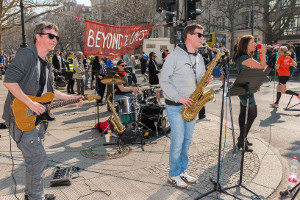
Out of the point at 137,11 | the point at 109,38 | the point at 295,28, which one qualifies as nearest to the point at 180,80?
the point at 109,38

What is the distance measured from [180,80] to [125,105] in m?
2.58

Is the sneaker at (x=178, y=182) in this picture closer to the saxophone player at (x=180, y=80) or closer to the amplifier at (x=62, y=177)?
the saxophone player at (x=180, y=80)

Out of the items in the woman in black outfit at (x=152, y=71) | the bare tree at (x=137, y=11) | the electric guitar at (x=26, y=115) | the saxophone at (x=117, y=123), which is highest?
the bare tree at (x=137, y=11)

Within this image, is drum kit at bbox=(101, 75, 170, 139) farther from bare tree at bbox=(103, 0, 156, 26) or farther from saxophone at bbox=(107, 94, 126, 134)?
bare tree at bbox=(103, 0, 156, 26)

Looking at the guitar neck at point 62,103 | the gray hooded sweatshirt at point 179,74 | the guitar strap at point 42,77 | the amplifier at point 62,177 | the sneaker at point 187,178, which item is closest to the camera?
the guitar strap at point 42,77

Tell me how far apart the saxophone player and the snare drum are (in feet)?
7.83

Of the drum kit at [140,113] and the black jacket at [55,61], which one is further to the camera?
the black jacket at [55,61]

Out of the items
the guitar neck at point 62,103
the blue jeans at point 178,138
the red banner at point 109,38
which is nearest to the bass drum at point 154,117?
the red banner at point 109,38

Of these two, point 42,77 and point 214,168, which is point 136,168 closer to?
point 214,168

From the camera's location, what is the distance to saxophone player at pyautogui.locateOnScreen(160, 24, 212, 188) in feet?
11.3

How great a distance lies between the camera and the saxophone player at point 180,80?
3441 millimetres

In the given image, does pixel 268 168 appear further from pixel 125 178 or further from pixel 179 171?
pixel 125 178

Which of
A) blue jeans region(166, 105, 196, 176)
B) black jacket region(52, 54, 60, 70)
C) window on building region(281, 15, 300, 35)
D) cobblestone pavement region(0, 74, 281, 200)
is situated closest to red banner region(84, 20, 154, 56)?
cobblestone pavement region(0, 74, 281, 200)

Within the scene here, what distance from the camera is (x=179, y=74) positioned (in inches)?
137
